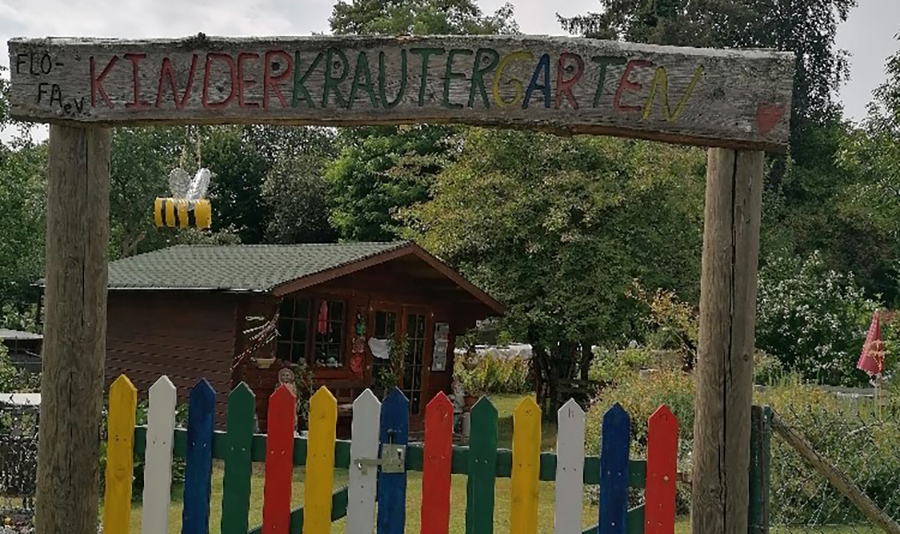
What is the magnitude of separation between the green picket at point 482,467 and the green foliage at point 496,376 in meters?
Answer: 19.5

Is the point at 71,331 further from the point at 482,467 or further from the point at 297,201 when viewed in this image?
the point at 297,201

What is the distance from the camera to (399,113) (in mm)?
4121

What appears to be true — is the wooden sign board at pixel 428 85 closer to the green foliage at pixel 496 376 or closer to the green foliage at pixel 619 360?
Answer: the green foliage at pixel 619 360

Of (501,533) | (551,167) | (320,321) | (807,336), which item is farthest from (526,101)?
(807,336)

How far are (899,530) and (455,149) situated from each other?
54.9 feet

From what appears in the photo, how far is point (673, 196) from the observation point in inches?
689

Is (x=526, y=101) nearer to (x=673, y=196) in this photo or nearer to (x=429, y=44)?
(x=429, y=44)

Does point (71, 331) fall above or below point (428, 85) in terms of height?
below

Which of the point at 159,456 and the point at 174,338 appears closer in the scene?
the point at 159,456

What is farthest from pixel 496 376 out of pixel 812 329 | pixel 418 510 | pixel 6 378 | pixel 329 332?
pixel 418 510

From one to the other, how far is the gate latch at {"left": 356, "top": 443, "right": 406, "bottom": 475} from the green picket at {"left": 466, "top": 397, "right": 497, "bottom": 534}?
303 millimetres

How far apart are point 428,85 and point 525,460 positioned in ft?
5.46

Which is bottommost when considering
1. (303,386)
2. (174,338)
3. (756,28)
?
(303,386)

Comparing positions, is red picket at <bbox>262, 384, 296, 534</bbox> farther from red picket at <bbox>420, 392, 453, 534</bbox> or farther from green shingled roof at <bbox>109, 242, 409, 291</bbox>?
green shingled roof at <bbox>109, 242, 409, 291</bbox>
